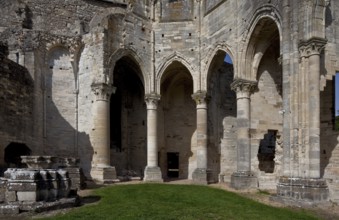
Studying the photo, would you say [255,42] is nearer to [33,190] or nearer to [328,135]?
[328,135]

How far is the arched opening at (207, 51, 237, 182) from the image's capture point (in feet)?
61.8

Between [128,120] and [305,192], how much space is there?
1285cm

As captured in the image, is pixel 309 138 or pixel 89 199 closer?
pixel 89 199

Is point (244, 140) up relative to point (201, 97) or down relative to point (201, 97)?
down

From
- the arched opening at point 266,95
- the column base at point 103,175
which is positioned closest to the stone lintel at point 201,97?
the arched opening at point 266,95

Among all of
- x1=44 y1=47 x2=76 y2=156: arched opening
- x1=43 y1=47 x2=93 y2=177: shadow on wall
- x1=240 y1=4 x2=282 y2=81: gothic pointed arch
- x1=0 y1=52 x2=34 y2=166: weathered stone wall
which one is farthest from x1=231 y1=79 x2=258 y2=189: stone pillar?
x1=0 y1=52 x2=34 y2=166: weathered stone wall

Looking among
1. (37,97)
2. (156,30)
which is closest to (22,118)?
(37,97)

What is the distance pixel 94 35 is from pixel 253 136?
888cm

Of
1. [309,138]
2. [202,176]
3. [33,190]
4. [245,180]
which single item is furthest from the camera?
[202,176]

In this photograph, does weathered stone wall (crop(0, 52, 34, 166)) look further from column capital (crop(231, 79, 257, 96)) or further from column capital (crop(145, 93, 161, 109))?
column capital (crop(231, 79, 257, 96))

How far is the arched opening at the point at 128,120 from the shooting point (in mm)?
21438

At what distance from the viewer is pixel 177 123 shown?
71.2 feet

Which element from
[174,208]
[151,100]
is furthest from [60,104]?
[174,208]

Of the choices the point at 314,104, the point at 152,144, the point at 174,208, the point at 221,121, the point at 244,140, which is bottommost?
the point at 174,208
